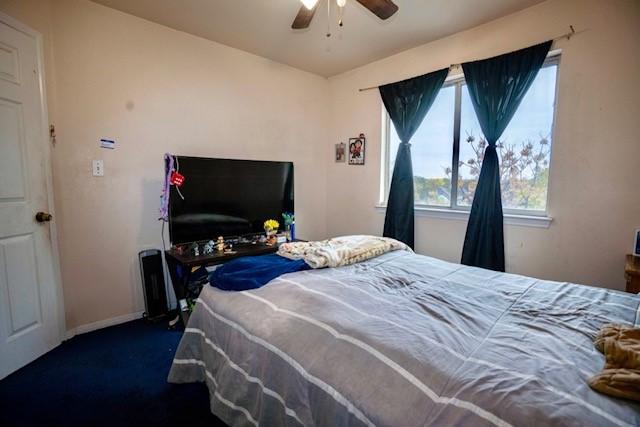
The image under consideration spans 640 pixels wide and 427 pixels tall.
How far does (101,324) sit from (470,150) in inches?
143

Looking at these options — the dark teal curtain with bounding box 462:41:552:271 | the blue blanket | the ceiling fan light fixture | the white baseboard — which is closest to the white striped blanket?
the blue blanket

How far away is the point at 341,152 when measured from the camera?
3871mm

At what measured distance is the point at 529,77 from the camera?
237 cm

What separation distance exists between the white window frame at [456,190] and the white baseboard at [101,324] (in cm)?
270

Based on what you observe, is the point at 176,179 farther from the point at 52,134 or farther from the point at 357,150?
the point at 357,150

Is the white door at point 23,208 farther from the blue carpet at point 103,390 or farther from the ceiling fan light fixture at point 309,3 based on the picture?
the ceiling fan light fixture at point 309,3

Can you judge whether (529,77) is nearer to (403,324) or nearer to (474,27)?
(474,27)

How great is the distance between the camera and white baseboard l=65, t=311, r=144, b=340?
2.38 metres

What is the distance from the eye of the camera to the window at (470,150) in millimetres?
2447

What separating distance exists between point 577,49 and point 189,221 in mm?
3332

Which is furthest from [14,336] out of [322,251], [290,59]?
[290,59]

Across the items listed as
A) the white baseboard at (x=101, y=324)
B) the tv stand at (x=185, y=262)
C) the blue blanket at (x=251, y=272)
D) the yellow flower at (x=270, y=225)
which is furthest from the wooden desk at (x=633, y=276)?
the white baseboard at (x=101, y=324)

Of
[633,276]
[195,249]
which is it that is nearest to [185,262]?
[195,249]

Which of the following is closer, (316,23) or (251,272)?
(251,272)
